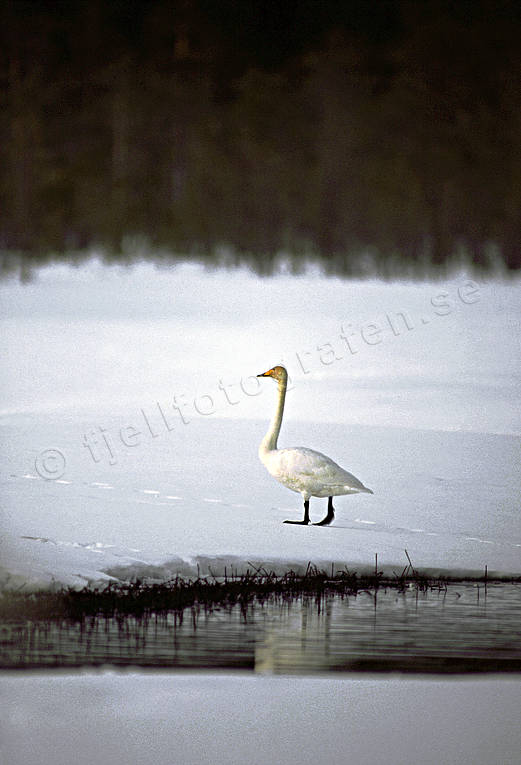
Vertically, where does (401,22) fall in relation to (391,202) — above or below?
above

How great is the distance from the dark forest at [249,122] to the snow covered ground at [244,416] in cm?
17

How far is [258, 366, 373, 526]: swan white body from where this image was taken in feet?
12.5

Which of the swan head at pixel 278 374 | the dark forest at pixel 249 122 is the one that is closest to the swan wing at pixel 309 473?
the swan head at pixel 278 374

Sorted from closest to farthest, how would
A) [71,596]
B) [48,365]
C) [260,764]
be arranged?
[260,764]
[71,596]
[48,365]

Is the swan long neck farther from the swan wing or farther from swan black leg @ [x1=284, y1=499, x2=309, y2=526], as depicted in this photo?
swan black leg @ [x1=284, y1=499, x2=309, y2=526]

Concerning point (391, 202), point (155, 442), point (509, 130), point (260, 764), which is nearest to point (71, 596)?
point (155, 442)

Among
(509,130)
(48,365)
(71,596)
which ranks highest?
(509,130)

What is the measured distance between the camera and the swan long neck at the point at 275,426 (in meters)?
3.87

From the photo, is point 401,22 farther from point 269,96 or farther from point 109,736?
point 109,736

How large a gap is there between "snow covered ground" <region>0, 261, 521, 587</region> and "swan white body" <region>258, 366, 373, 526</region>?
0.04 m

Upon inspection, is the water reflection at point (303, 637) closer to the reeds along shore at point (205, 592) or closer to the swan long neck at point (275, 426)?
the reeds along shore at point (205, 592)

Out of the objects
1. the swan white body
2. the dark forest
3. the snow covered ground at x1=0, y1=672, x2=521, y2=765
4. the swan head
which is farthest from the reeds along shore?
the dark forest

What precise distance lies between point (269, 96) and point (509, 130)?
2.77 feet

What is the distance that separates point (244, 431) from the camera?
3902mm
